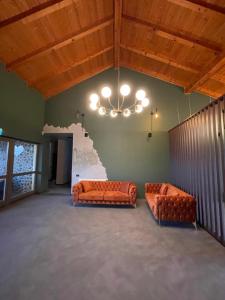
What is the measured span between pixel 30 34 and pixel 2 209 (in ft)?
15.1

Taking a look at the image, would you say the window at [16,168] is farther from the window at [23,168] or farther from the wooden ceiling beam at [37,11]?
the wooden ceiling beam at [37,11]

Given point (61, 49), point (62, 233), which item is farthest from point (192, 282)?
point (61, 49)

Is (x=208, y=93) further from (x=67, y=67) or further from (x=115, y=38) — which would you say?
(x=67, y=67)

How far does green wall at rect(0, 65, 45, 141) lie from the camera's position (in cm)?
501

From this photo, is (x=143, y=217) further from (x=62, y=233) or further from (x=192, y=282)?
(x=192, y=282)

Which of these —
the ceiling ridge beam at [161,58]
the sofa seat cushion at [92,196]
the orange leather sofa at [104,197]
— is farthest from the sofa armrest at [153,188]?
the ceiling ridge beam at [161,58]

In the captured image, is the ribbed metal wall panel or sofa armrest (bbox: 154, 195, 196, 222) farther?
sofa armrest (bbox: 154, 195, 196, 222)

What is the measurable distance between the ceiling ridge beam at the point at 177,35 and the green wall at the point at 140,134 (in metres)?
2.52

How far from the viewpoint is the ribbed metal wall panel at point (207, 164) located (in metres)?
3.19

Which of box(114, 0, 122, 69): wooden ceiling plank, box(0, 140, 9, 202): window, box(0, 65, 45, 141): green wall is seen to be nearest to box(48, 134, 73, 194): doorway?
box(0, 65, 45, 141): green wall

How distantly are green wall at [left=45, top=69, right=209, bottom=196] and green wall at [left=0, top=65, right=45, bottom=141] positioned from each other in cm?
131

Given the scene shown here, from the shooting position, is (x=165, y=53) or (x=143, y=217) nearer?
(x=143, y=217)

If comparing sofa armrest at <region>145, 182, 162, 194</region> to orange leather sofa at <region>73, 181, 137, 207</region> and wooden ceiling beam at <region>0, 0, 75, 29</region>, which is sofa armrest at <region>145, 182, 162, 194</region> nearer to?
orange leather sofa at <region>73, 181, 137, 207</region>

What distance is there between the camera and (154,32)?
470cm
